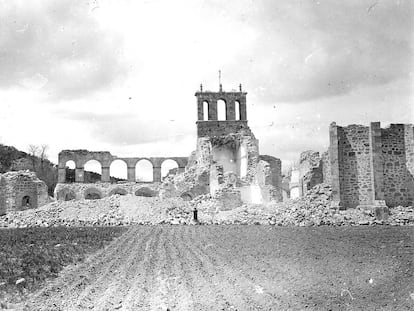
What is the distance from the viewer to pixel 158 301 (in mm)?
6691

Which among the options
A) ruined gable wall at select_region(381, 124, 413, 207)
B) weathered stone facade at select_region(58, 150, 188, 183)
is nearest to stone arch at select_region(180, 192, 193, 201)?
weathered stone facade at select_region(58, 150, 188, 183)

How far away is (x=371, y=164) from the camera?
1897 centimetres

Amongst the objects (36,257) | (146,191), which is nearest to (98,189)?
(146,191)

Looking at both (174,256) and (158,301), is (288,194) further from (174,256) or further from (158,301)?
(158,301)

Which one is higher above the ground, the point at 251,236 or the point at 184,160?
the point at 184,160

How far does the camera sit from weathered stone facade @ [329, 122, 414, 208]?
1881cm

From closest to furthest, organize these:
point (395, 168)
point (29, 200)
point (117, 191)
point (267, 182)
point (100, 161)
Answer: point (395, 168)
point (267, 182)
point (29, 200)
point (117, 191)
point (100, 161)

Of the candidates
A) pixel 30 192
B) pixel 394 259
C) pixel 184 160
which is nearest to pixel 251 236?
pixel 394 259

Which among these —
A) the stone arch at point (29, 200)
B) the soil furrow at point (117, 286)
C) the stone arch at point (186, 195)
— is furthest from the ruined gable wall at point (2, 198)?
the soil furrow at point (117, 286)

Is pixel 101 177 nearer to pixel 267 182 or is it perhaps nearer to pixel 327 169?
pixel 267 182

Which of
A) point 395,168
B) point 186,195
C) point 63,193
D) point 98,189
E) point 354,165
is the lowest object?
point 186,195

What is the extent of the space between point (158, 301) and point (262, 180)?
25.3m

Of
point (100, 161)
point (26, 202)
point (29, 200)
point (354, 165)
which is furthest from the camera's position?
point (100, 161)

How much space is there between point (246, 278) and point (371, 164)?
489 inches
